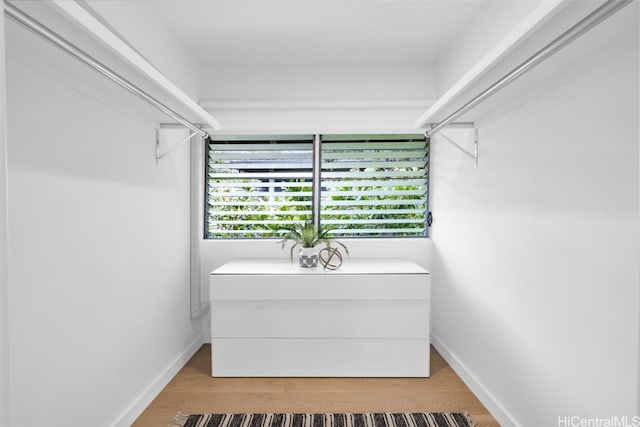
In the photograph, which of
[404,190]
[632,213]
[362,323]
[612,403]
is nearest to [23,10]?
[632,213]

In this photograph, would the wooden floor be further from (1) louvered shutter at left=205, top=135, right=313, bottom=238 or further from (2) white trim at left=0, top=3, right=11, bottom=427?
(2) white trim at left=0, top=3, right=11, bottom=427

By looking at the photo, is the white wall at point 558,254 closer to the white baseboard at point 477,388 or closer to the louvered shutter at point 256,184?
the white baseboard at point 477,388

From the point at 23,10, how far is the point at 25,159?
1.76ft

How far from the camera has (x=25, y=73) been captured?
122 centimetres

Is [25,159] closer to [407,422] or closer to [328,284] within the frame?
[328,284]

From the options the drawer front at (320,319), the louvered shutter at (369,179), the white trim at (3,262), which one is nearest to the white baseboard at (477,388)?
the drawer front at (320,319)

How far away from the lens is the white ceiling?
81.3 inches

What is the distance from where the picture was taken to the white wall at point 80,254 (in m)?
1.22

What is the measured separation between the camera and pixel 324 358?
2.39 meters

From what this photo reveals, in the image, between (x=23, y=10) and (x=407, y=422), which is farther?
(x=407, y=422)

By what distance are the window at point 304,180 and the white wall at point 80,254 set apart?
80cm

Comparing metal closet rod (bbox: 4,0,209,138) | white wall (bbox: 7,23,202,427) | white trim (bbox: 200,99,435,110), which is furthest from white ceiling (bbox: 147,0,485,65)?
metal closet rod (bbox: 4,0,209,138)

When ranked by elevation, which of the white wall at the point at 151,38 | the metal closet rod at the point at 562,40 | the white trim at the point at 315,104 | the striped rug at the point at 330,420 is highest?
the white wall at the point at 151,38

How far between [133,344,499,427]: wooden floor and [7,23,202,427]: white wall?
14cm
